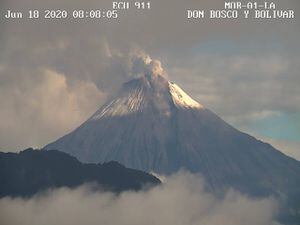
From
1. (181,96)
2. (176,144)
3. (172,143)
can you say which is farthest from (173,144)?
(181,96)

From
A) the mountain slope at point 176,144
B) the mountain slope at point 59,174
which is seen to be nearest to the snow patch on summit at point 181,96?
the mountain slope at point 176,144

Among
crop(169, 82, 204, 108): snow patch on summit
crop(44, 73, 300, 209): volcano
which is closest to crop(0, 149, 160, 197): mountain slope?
crop(44, 73, 300, 209): volcano

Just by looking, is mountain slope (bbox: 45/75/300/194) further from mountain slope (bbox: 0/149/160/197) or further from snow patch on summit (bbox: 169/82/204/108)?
mountain slope (bbox: 0/149/160/197)

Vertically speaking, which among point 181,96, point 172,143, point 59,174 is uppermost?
point 181,96

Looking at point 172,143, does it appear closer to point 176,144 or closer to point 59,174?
point 176,144

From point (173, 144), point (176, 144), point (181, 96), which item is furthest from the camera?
point (176, 144)

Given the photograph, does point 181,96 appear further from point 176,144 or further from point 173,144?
point 176,144

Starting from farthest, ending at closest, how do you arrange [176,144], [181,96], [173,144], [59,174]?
[176,144] < [173,144] < [59,174] < [181,96]

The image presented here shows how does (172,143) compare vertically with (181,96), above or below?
below

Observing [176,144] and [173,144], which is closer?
[173,144]
